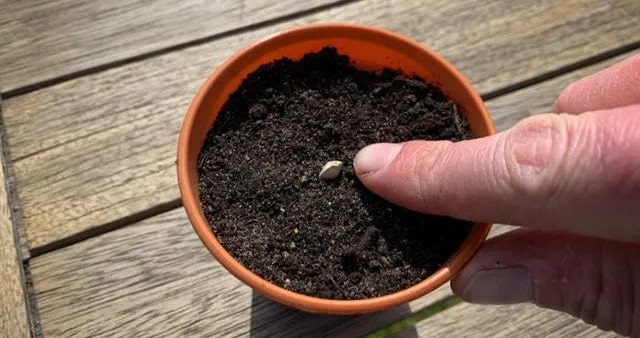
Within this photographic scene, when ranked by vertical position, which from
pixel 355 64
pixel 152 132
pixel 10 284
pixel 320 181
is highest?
pixel 355 64

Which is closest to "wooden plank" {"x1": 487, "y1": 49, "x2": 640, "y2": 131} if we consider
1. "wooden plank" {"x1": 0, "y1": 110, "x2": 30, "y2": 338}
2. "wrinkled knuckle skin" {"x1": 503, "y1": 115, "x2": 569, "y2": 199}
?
"wrinkled knuckle skin" {"x1": 503, "y1": 115, "x2": 569, "y2": 199}

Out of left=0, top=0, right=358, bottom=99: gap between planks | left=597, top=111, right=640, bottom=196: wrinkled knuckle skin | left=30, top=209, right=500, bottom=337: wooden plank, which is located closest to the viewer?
left=597, top=111, right=640, bottom=196: wrinkled knuckle skin

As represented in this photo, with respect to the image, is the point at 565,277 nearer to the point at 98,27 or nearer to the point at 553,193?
the point at 553,193

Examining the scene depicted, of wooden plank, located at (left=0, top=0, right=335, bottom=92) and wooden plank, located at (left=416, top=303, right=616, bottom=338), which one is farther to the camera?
wooden plank, located at (left=0, top=0, right=335, bottom=92)

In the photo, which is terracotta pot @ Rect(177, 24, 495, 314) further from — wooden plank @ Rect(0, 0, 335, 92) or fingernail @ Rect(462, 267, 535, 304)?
wooden plank @ Rect(0, 0, 335, 92)

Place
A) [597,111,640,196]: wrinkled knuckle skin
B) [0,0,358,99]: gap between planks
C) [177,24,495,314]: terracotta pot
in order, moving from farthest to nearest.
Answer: [0,0,358,99]: gap between planks < [177,24,495,314]: terracotta pot < [597,111,640,196]: wrinkled knuckle skin

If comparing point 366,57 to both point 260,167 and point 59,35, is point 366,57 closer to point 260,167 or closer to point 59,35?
point 260,167

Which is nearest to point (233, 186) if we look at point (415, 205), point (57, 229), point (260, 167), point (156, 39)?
point (260, 167)

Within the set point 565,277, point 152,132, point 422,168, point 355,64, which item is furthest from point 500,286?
point 152,132

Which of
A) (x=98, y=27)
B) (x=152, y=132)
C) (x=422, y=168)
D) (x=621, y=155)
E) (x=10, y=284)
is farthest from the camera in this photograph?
(x=98, y=27)
